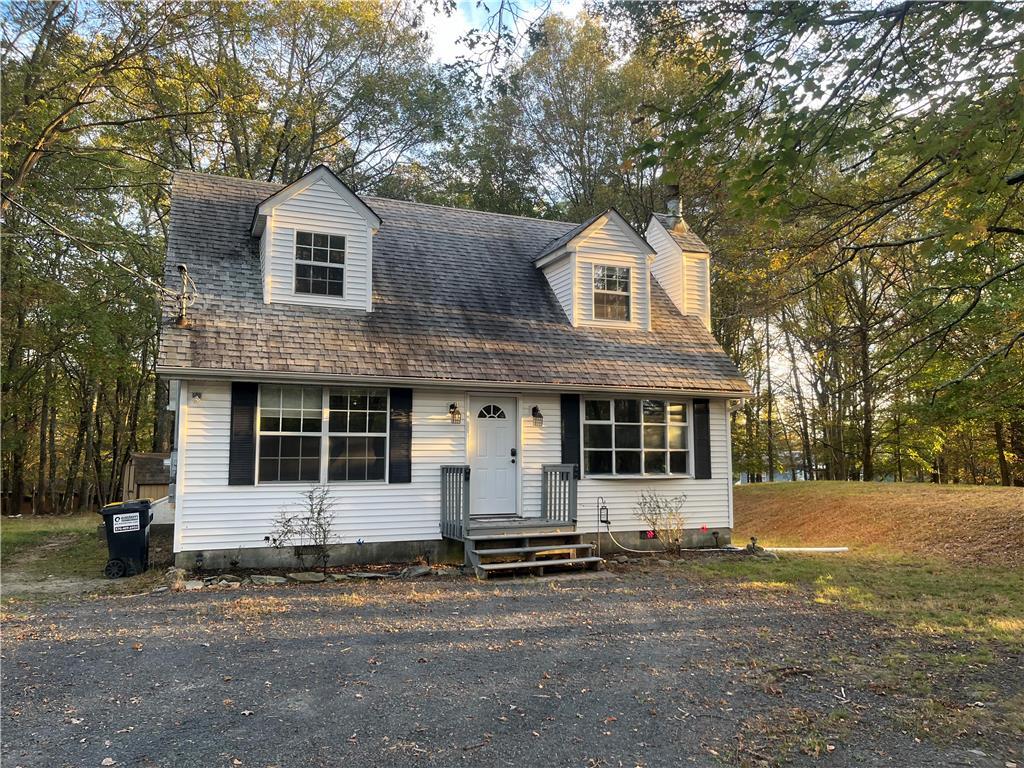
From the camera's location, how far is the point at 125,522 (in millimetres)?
9031

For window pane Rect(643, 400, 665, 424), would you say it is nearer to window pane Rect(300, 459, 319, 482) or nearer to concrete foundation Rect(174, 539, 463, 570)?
concrete foundation Rect(174, 539, 463, 570)

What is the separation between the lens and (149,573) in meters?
9.14

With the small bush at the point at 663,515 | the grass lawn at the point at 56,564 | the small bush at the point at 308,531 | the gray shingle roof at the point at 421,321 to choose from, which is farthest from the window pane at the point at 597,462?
the grass lawn at the point at 56,564

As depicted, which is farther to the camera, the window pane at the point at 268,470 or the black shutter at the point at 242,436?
the window pane at the point at 268,470

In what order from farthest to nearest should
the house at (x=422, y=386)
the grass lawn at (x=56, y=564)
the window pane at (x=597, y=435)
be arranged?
the window pane at (x=597, y=435) < the house at (x=422, y=386) < the grass lawn at (x=56, y=564)

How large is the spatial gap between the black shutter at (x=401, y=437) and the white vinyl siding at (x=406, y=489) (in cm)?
9

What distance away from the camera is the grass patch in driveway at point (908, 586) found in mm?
6527

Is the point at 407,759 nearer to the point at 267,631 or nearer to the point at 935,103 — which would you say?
the point at 267,631

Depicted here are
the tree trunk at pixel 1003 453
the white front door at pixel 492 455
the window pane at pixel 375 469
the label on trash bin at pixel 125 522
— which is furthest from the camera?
the tree trunk at pixel 1003 453

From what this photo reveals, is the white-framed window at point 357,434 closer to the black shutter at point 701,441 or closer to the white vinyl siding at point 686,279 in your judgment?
the black shutter at point 701,441

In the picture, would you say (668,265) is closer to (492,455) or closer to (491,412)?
(491,412)

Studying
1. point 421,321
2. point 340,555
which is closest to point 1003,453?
point 421,321

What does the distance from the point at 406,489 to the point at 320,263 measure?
3847 mm

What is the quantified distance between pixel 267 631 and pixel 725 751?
4.35m
